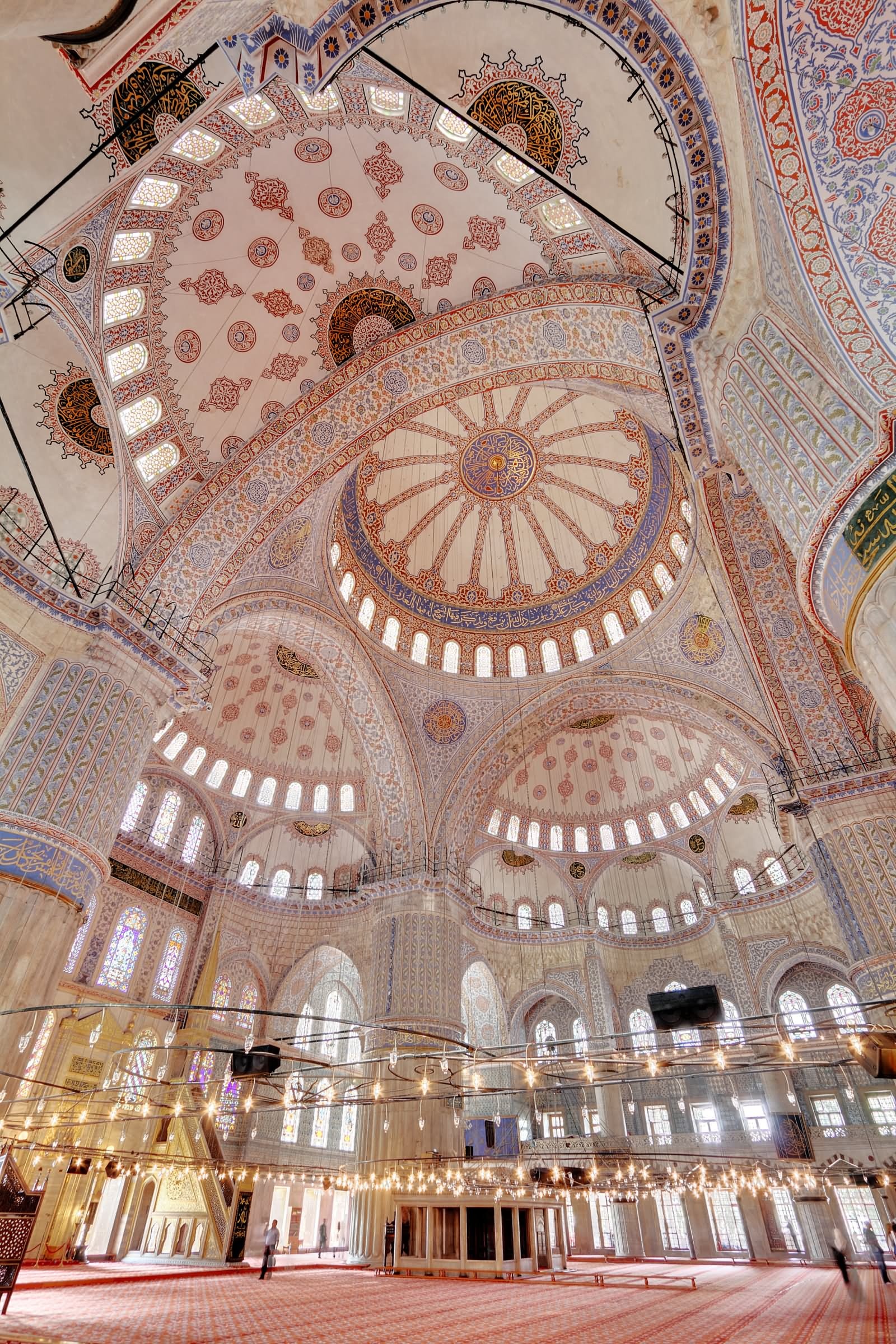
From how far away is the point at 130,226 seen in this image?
838 cm

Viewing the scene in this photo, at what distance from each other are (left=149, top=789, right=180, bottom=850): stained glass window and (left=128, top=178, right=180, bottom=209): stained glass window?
12466 mm

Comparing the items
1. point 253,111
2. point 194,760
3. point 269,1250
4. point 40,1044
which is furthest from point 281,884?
point 253,111

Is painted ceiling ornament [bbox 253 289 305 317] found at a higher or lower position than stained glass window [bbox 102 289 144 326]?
higher

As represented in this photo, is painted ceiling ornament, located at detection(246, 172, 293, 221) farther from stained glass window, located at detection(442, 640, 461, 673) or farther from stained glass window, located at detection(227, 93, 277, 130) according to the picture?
stained glass window, located at detection(442, 640, 461, 673)

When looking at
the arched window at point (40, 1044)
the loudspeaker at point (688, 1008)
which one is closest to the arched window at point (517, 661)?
the loudspeaker at point (688, 1008)

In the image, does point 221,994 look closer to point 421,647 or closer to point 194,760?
point 194,760

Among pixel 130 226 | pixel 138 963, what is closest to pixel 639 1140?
pixel 138 963

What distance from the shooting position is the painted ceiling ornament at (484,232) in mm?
9219

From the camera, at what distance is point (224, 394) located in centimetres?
1037

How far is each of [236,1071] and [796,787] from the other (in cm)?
898

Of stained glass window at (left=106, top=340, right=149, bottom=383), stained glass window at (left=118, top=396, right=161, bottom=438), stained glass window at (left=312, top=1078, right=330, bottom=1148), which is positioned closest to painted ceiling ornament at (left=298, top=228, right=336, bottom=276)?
stained glass window at (left=106, top=340, right=149, bottom=383)

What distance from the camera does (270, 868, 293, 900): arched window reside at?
17.9 m

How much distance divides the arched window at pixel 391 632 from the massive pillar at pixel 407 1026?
5.37 m

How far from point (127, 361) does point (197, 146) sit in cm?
277
